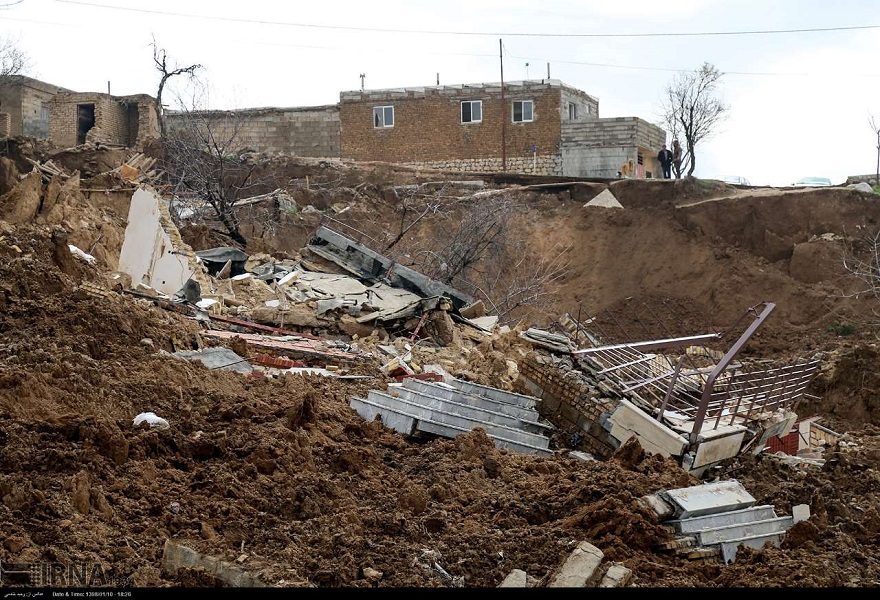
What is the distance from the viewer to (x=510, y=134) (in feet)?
102

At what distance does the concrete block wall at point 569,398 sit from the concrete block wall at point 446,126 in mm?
22901

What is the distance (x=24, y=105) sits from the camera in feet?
106

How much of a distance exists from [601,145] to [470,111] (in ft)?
14.4

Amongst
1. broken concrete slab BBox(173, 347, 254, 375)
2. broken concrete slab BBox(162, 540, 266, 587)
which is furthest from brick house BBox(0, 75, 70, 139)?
broken concrete slab BBox(162, 540, 266, 587)

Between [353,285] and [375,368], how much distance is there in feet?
12.8

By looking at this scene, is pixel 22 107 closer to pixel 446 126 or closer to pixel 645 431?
pixel 446 126

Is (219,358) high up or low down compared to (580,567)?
up

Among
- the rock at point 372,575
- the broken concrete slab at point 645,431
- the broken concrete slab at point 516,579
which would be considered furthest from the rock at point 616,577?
the broken concrete slab at point 645,431

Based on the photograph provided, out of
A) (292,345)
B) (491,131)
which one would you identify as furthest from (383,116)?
(292,345)

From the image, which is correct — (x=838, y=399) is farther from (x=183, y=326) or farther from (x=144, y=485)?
(x=144, y=485)

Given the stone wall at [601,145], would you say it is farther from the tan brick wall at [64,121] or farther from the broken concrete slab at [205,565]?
the broken concrete slab at [205,565]

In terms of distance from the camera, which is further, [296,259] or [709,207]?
[709,207]

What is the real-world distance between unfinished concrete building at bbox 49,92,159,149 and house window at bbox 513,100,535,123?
37.1ft
